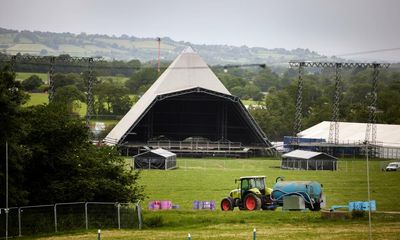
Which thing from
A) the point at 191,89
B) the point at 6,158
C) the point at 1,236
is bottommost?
the point at 1,236

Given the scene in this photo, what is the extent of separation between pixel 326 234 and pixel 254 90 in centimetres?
14227

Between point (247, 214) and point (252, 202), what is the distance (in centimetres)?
272

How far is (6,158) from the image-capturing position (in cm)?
2761

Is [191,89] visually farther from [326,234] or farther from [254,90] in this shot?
[254,90]

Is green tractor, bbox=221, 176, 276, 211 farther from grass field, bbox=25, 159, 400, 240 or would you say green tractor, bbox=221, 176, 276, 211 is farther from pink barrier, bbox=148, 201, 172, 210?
pink barrier, bbox=148, 201, 172, 210

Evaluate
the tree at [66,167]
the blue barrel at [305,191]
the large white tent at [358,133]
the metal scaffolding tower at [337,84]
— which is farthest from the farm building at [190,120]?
the tree at [66,167]

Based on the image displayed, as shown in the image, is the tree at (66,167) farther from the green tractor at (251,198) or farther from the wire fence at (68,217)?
the green tractor at (251,198)

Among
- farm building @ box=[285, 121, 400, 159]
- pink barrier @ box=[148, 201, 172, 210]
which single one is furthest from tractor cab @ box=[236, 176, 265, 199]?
farm building @ box=[285, 121, 400, 159]

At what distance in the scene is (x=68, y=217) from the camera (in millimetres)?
30188

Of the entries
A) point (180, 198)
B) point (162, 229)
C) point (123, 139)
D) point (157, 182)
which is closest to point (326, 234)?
point (162, 229)

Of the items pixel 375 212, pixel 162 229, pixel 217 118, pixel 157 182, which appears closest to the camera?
pixel 162 229

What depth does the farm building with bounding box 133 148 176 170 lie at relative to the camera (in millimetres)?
66688

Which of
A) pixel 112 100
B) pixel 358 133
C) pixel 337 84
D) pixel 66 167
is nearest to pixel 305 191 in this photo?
pixel 66 167

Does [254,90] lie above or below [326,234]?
above
